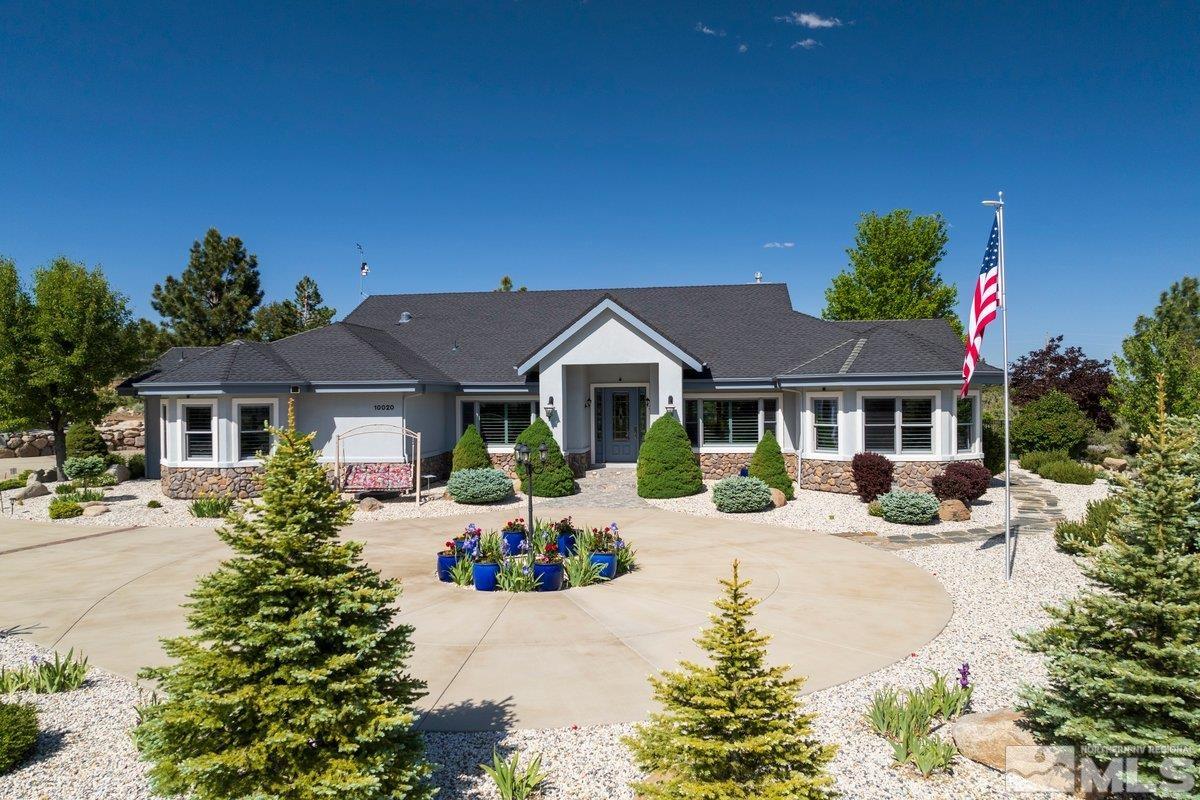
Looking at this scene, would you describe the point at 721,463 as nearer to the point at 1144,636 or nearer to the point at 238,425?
the point at 238,425

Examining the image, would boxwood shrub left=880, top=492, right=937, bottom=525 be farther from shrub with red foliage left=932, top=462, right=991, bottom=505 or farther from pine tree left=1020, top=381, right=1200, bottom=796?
pine tree left=1020, top=381, right=1200, bottom=796

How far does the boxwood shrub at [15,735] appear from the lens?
5.77m

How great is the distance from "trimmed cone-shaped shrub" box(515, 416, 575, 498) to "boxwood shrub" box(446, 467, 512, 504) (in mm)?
881

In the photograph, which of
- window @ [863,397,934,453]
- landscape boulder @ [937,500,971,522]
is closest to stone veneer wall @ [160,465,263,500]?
window @ [863,397,934,453]

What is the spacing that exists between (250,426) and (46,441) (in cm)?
2281

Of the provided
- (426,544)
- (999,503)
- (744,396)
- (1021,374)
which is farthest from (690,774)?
(1021,374)

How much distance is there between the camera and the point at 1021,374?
106 feet

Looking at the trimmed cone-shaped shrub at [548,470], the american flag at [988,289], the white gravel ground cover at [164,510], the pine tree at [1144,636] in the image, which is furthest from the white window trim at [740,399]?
the pine tree at [1144,636]

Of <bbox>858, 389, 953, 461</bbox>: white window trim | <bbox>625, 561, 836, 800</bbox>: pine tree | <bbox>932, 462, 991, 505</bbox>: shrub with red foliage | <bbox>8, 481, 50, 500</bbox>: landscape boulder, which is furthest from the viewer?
<bbox>8, 481, 50, 500</bbox>: landscape boulder

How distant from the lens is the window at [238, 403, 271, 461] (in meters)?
20.8

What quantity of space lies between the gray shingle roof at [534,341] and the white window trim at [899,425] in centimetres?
90

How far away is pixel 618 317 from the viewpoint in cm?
2261

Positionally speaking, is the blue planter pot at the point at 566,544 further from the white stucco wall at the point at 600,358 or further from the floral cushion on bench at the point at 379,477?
the white stucco wall at the point at 600,358

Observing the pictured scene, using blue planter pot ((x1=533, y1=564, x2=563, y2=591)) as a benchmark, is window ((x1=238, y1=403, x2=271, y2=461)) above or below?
above
